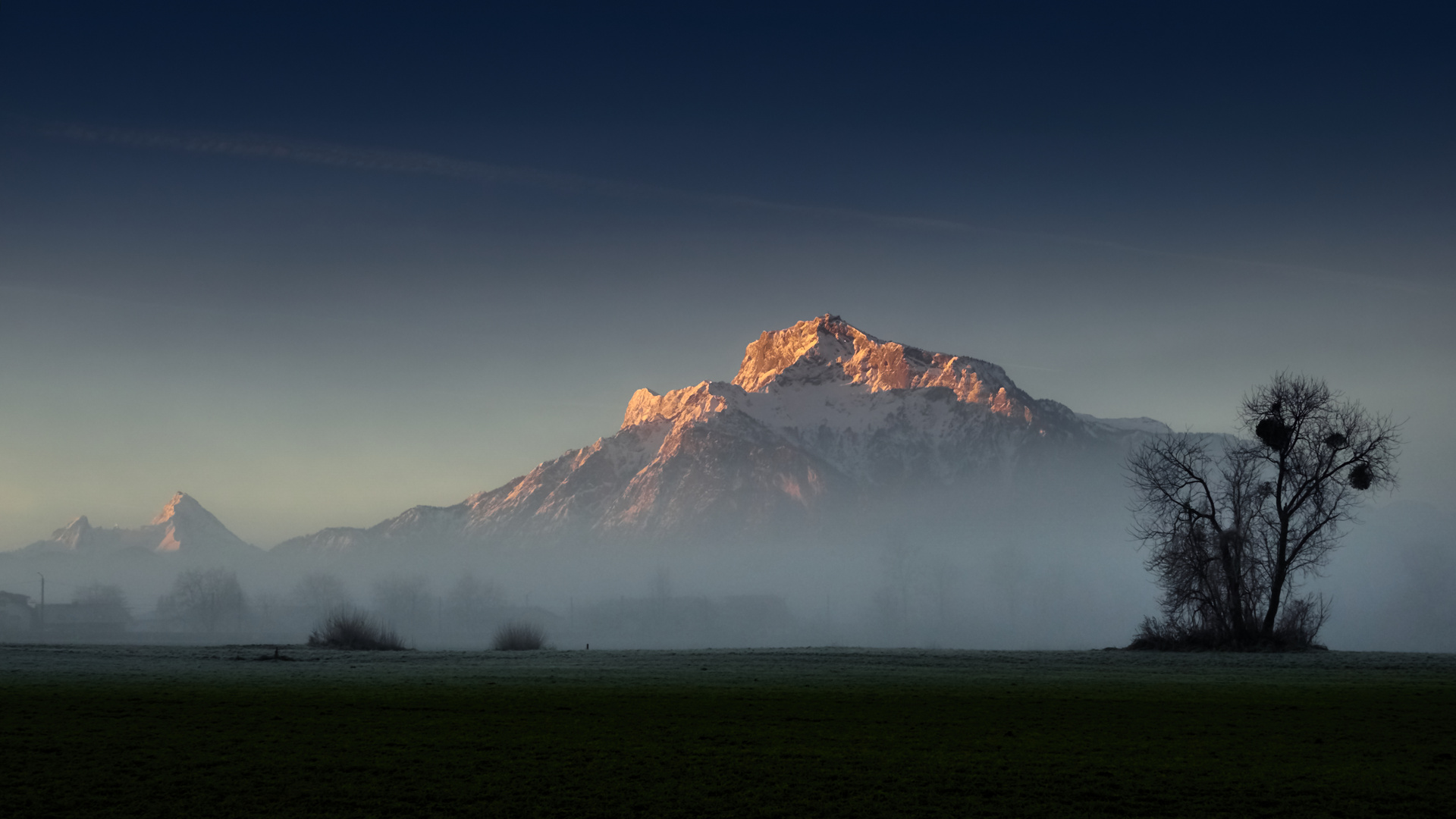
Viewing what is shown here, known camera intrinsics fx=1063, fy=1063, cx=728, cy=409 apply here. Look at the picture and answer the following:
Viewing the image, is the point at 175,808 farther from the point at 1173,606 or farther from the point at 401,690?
the point at 1173,606

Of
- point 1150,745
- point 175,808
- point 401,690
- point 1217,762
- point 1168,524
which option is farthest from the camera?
point 1168,524

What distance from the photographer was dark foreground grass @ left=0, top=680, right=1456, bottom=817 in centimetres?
1084

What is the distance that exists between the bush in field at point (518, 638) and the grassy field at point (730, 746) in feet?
96.0

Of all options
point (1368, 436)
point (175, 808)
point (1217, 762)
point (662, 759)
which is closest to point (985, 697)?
point (1217, 762)

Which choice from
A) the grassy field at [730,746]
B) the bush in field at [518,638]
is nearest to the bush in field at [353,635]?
the bush in field at [518,638]

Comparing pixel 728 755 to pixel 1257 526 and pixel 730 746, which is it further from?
pixel 1257 526

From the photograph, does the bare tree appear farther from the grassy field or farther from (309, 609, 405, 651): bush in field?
(309, 609, 405, 651): bush in field

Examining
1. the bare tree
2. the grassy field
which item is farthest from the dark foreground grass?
the bare tree

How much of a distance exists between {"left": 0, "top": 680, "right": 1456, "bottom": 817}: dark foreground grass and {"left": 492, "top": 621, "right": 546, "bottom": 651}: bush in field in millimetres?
35597

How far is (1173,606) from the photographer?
4672 centimetres

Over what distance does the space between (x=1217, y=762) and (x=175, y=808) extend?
12.0m

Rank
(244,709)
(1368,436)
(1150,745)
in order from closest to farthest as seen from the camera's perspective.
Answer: (1150,745) → (244,709) → (1368,436)

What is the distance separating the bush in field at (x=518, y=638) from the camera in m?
57.7

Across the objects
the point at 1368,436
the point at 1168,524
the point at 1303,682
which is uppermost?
the point at 1368,436
